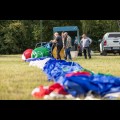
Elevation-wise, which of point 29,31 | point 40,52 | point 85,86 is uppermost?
point 29,31

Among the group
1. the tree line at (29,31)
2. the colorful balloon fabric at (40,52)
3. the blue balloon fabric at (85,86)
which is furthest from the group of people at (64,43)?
the tree line at (29,31)

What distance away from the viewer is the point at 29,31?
1981 inches

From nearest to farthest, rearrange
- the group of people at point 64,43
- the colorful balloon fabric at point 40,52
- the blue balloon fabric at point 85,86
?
the blue balloon fabric at point 85,86
the colorful balloon fabric at point 40,52
the group of people at point 64,43

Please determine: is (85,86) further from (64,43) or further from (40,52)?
(64,43)

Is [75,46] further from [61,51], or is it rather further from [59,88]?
[59,88]

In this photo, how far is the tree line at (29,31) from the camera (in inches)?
1897

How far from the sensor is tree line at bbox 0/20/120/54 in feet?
158

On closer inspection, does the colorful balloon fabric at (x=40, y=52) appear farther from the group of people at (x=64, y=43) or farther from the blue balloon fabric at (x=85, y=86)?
the blue balloon fabric at (x=85, y=86)

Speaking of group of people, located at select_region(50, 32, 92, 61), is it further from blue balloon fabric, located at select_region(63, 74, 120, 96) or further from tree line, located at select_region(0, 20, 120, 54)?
tree line, located at select_region(0, 20, 120, 54)

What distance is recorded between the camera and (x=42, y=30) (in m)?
50.0

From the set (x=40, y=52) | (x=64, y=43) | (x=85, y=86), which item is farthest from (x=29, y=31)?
(x=85, y=86)
